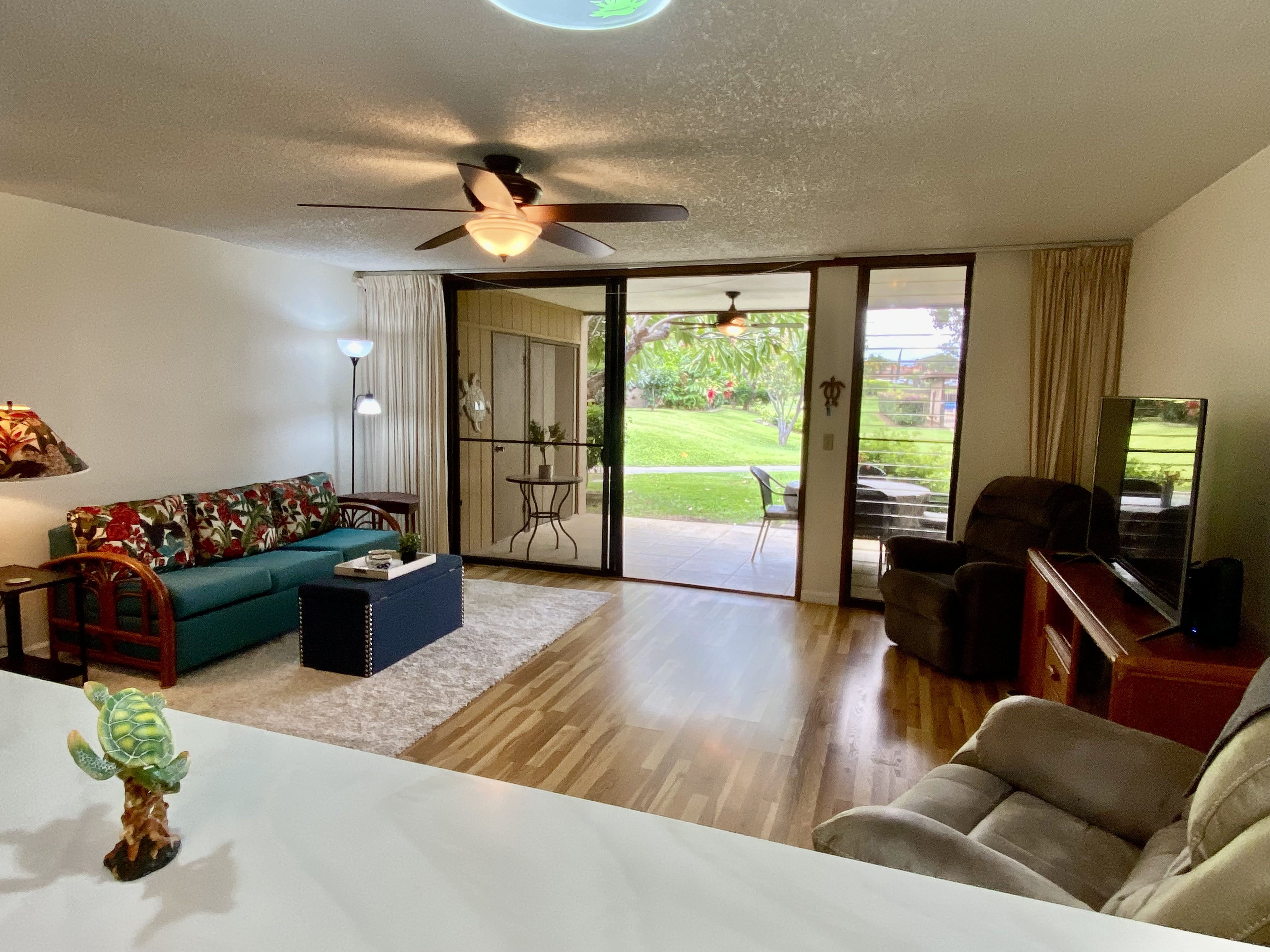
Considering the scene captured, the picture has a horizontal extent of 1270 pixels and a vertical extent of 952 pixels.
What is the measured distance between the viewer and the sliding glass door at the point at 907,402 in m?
4.77

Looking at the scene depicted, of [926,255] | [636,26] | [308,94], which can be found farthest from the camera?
[926,255]

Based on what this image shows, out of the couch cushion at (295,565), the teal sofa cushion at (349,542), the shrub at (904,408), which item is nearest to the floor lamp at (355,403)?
the teal sofa cushion at (349,542)

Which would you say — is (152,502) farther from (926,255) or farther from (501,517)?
(926,255)

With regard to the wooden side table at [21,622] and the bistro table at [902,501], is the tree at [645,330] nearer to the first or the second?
the bistro table at [902,501]

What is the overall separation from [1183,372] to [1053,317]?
45.5 inches

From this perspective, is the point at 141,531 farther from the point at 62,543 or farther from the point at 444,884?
the point at 444,884

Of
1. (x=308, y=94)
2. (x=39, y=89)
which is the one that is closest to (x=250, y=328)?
(x=39, y=89)

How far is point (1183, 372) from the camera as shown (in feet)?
10.8

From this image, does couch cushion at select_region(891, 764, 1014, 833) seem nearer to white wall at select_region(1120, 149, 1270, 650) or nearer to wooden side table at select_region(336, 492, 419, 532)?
white wall at select_region(1120, 149, 1270, 650)

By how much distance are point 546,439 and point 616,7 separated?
4.55 metres

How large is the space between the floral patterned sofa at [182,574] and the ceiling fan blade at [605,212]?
2.47 meters

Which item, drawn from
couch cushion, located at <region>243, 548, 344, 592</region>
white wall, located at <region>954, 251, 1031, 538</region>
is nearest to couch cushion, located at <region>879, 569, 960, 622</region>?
white wall, located at <region>954, 251, 1031, 538</region>

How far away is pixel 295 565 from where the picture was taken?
4.26 meters

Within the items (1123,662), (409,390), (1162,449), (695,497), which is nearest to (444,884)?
(1123,662)
